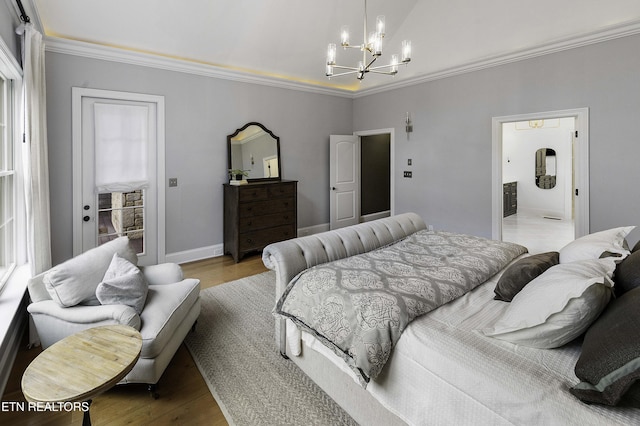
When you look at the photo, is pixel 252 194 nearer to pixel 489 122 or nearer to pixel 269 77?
pixel 269 77

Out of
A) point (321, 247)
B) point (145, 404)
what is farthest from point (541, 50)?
point (145, 404)

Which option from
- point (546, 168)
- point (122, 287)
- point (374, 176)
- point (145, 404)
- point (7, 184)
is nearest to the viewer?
point (145, 404)

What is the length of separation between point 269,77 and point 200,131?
1.43 metres

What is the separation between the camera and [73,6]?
3.44 meters

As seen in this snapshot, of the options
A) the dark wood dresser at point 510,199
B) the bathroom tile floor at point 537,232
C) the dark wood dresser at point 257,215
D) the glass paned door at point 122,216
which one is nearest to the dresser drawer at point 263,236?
the dark wood dresser at point 257,215

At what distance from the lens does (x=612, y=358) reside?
3.33 feet

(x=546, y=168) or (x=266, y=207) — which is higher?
(x=546, y=168)

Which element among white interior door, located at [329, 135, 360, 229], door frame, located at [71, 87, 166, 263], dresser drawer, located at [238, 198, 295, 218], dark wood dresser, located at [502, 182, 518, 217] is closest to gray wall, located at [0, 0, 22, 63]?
door frame, located at [71, 87, 166, 263]

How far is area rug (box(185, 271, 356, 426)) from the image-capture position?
1.87 meters

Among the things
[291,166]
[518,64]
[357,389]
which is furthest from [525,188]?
[357,389]

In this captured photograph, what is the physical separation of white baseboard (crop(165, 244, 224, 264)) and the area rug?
1.55 meters

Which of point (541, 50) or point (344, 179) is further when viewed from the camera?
point (344, 179)

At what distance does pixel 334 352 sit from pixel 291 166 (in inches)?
174

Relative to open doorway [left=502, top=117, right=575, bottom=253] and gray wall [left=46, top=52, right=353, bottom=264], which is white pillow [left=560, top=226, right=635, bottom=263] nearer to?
gray wall [left=46, top=52, right=353, bottom=264]
